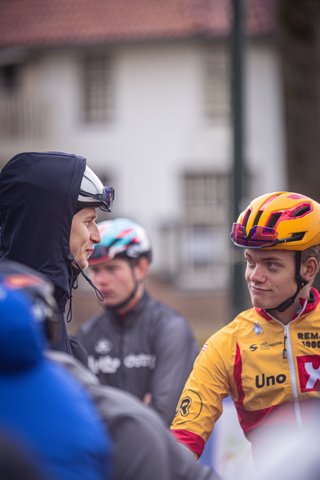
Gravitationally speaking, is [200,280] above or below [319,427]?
below

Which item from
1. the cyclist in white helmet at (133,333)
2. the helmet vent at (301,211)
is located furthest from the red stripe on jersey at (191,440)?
the cyclist in white helmet at (133,333)

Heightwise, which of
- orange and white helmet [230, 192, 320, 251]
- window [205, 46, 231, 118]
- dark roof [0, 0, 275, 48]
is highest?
dark roof [0, 0, 275, 48]

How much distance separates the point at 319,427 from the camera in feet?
5.71

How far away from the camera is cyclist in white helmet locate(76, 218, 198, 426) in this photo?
15.3ft

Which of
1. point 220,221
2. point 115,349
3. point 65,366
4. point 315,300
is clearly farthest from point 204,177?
point 65,366

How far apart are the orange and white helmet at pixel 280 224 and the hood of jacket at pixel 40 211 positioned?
3.03 ft

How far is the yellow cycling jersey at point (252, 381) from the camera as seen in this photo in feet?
10.5

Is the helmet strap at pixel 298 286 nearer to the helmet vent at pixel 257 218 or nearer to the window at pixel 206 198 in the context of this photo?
the helmet vent at pixel 257 218

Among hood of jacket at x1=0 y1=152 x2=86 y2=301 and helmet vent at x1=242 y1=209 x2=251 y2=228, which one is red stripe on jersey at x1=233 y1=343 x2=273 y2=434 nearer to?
helmet vent at x1=242 y1=209 x2=251 y2=228

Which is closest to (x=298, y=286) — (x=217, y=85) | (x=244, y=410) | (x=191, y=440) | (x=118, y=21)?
(x=244, y=410)

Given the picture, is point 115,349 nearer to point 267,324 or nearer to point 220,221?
point 267,324

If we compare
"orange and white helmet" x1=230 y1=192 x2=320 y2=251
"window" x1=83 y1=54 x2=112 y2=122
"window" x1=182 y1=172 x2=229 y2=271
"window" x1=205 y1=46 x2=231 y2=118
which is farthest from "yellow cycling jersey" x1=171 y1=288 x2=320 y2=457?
"window" x1=83 y1=54 x2=112 y2=122

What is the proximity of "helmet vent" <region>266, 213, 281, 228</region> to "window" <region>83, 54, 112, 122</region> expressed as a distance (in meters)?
18.9

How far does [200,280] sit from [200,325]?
2.45m
